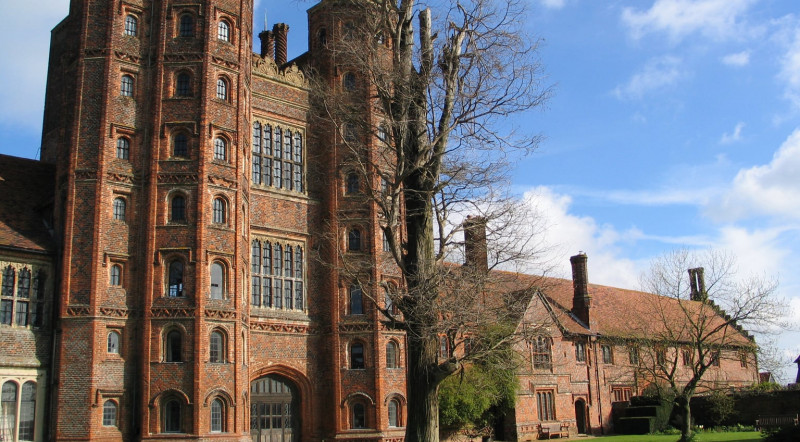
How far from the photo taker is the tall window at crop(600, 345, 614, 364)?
48675 mm

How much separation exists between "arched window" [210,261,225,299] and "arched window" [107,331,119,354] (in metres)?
3.31

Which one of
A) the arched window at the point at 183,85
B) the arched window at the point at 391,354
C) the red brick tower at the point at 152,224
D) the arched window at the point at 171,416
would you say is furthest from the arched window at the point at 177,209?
the arched window at the point at 391,354

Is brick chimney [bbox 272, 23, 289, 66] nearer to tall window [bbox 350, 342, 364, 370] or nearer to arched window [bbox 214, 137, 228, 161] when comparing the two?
arched window [bbox 214, 137, 228, 161]

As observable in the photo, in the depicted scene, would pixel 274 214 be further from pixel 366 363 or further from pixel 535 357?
pixel 535 357

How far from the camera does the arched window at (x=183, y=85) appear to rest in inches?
1096

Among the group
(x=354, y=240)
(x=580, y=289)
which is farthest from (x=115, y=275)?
(x=580, y=289)

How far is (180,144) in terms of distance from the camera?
27.4 metres

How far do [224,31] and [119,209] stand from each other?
26.0 feet

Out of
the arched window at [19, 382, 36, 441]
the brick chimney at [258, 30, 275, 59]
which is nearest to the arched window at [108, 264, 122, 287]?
the arched window at [19, 382, 36, 441]

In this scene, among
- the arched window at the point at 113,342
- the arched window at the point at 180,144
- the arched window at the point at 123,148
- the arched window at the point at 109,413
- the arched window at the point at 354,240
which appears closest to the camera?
the arched window at the point at 109,413

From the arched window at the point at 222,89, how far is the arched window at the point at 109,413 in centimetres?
1129

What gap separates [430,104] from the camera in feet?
55.5

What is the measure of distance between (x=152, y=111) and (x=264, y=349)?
9486 millimetres

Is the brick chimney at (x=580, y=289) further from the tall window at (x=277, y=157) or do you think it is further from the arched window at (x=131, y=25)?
the arched window at (x=131, y=25)
